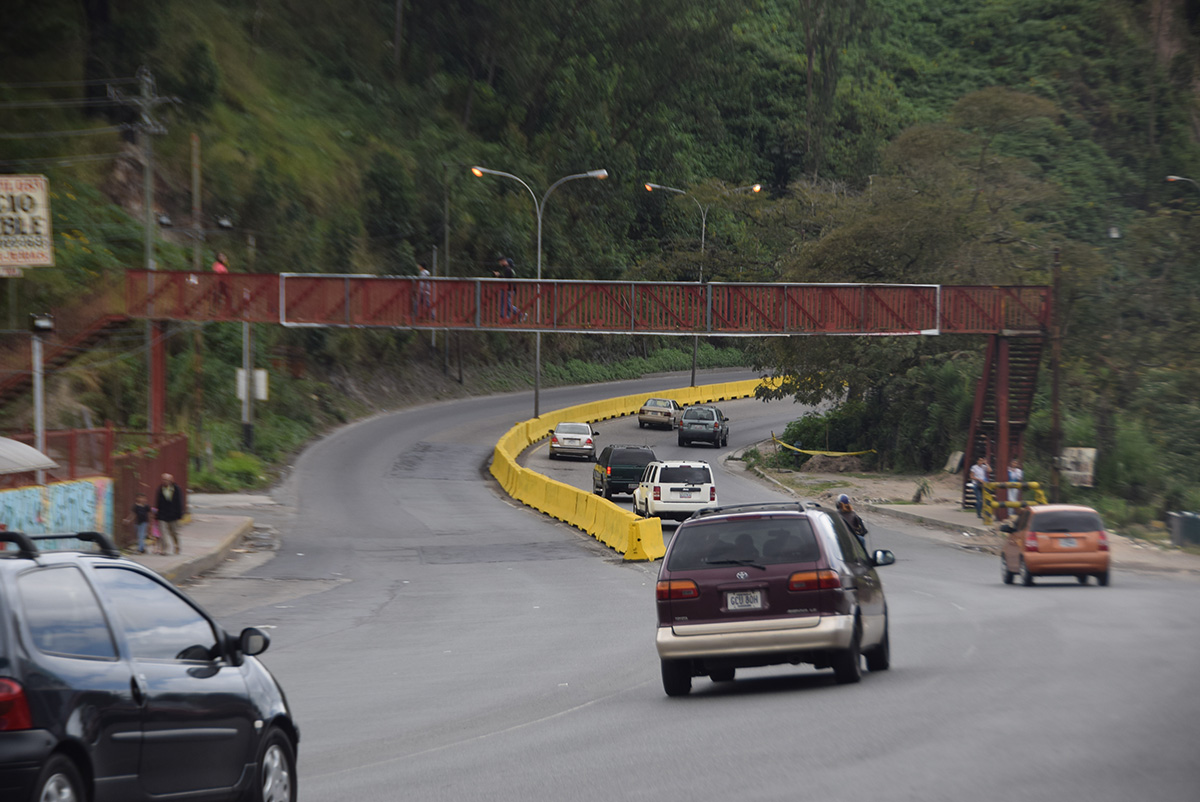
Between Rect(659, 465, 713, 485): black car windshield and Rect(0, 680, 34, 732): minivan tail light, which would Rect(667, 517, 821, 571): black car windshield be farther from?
Rect(659, 465, 713, 485): black car windshield

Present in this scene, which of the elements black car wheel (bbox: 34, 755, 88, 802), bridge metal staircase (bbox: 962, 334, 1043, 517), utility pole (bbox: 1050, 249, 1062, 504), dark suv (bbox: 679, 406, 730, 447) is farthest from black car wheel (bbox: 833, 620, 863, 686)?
dark suv (bbox: 679, 406, 730, 447)

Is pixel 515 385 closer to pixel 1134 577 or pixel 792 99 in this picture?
pixel 792 99

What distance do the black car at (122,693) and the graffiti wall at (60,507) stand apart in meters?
15.1

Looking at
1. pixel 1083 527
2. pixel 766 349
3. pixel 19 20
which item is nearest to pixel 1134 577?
pixel 1083 527

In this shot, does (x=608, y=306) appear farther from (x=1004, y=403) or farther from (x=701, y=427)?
(x=701, y=427)

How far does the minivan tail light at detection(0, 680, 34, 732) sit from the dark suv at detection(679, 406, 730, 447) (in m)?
57.0

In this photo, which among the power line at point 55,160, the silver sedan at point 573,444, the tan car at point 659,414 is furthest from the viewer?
the tan car at point 659,414

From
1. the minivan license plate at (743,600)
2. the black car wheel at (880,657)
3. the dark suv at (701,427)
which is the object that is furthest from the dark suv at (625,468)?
the minivan license plate at (743,600)

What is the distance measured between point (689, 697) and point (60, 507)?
17.0 meters

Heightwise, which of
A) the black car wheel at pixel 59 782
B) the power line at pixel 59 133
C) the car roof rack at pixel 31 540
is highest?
the power line at pixel 59 133

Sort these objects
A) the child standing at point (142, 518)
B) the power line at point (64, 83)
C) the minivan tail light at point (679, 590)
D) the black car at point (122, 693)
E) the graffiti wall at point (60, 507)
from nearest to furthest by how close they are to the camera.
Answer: the black car at point (122, 693) → the minivan tail light at point (679, 590) → the graffiti wall at point (60, 507) → the child standing at point (142, 518) → the power line at point (64, 83)

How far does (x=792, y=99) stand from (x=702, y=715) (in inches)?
4298

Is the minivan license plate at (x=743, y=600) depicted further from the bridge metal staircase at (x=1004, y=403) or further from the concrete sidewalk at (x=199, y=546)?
the bridge metal staircase at (x=1004, y=403)

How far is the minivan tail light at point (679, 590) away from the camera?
1224 cm
